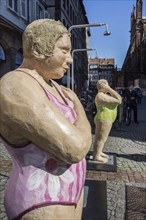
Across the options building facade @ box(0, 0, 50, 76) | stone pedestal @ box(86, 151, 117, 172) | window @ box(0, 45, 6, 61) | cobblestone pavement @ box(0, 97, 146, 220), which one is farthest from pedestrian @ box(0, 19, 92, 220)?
window @ box(0, 45, 6, 61)

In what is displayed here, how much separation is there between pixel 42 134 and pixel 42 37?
0.45 meters

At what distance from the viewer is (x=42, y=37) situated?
52.1 inches

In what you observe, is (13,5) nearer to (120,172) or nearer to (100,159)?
(100,159)

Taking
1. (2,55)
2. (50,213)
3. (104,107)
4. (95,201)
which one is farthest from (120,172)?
(2,55)

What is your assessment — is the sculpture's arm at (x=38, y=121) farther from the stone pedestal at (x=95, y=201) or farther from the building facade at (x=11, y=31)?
the building facade at (x=11, y=31)

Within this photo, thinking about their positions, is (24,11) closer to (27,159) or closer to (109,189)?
(109,189)

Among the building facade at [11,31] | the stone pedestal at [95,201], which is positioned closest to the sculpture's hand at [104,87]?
the stone pedestal at [95,201]

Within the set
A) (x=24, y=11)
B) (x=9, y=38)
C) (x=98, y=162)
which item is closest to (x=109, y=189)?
(x=98, y=162)

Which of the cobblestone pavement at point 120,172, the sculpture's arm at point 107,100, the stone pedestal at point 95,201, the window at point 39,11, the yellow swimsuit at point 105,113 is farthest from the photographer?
the window at point 39,11

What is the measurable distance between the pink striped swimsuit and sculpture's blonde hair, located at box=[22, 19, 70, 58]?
21 cm

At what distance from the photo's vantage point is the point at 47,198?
50.7 inches

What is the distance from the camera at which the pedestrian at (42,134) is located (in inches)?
47.2

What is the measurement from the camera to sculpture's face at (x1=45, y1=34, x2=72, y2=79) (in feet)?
4.50

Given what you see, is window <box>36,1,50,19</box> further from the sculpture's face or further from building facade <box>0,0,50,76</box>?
the sculpture's face
